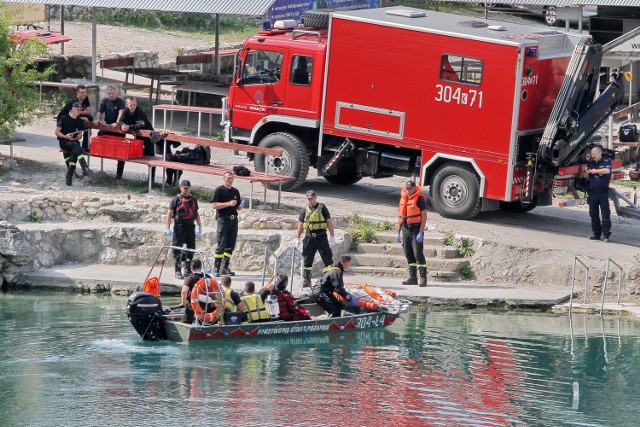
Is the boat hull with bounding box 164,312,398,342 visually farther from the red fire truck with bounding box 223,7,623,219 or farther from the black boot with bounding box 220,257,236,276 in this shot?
the red fire truck with bounding box 223,7,623,219

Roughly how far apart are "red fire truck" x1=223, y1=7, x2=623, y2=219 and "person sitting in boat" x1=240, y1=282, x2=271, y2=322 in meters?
6.00

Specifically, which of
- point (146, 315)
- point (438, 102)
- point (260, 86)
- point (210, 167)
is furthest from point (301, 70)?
point (146, 315)

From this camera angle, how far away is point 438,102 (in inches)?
877

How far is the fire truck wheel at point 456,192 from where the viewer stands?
2242 cm

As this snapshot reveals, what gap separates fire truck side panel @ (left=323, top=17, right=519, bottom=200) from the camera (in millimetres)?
21672

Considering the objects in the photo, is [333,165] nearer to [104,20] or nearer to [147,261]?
[147,261]

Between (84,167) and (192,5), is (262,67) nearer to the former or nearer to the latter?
(84,167)

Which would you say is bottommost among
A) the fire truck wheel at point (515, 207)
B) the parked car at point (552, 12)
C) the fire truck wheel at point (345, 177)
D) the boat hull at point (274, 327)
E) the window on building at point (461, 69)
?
the boat hull at point (274, 327)

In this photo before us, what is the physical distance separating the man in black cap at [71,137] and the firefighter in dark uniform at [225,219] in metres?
4.25

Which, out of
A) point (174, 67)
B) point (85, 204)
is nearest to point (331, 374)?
point (85, 204)

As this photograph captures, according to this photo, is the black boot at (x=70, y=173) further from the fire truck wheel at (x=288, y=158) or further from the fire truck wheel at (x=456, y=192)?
the fire truck wheel at (x=456, y=192)

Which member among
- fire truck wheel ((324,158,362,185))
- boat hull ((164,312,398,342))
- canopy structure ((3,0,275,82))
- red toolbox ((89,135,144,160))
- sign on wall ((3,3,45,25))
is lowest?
A: boat hull ((164,312,398,342))

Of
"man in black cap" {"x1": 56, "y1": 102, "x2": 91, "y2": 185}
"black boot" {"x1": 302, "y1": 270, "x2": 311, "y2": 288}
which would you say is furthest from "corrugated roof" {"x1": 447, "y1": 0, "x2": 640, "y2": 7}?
"black boot" {"x1": 302, "y1": 270, "x2": 311, "y2": 288}

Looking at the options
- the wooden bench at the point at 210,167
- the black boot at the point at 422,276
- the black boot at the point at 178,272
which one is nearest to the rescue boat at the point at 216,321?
the black boot at the point at 422,276
